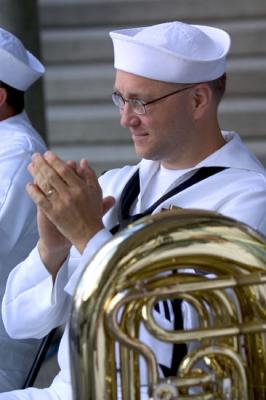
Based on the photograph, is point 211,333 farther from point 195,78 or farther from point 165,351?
point 195,78

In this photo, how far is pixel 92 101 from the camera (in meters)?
7.72

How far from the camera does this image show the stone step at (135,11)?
295 inches

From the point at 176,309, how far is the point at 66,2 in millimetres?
5095

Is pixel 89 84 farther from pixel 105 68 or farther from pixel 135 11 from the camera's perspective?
pixel 135 11

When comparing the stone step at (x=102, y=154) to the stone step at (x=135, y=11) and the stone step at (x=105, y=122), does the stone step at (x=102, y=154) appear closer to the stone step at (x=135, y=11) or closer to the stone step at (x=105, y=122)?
the stone step at (x=105, y=122)

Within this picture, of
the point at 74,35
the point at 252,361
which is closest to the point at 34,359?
the point at 252,361

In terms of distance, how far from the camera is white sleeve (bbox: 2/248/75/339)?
320 centimetres

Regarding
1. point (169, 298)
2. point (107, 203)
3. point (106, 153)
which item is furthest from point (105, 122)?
point (169, 298)

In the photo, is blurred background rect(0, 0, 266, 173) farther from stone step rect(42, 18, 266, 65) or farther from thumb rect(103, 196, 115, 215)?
thumb rect(103, 196, 115, 215)

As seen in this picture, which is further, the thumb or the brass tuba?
the thumb

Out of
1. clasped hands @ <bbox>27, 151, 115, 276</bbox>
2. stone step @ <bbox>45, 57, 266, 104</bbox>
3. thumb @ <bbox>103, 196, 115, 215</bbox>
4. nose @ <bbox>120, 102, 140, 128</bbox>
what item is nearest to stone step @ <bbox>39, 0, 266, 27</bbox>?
stone step @ <bbox>45, 57, 266, 104</bbox>

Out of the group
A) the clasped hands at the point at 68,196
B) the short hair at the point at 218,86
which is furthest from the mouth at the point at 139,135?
the clasped hands at the point at 68,196

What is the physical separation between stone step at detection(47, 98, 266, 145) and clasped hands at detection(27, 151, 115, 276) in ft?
15.2

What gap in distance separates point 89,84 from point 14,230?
12.7 feet
